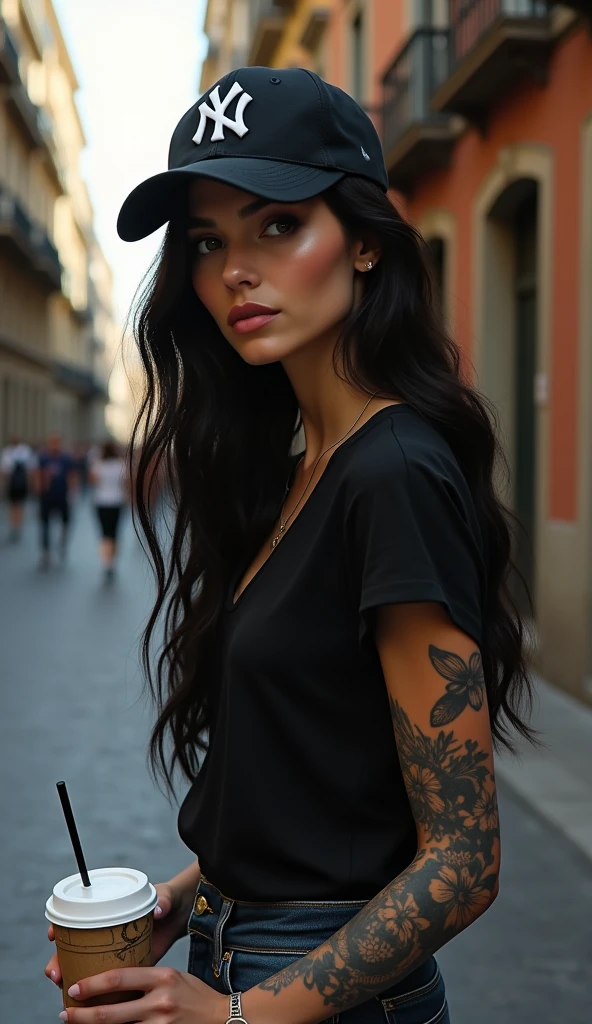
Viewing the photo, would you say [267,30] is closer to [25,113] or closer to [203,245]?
[25,113]

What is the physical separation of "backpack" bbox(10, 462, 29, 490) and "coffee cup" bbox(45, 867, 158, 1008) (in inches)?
900

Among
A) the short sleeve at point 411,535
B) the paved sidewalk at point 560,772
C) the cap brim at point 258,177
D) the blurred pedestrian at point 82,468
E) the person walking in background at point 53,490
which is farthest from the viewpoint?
the blurred pedestrian at point 82,468

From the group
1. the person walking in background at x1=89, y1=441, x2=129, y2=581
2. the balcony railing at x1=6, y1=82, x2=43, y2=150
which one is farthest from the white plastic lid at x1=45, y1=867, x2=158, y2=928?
the balcony railing at x1=6, y1=82, x2=43, y2=150

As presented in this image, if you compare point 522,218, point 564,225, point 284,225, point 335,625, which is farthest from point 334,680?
point 522,218

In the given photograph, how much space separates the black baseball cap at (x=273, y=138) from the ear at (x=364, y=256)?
0.28 feet

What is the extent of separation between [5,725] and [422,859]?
647 cm

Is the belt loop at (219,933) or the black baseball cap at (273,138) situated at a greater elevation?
the black baseball cap at (273,138)

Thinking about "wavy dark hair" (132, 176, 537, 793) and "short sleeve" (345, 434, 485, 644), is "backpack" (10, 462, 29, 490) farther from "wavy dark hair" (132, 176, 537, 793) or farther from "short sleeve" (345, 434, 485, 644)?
"short sleeve" (345, 434, 485, 644)

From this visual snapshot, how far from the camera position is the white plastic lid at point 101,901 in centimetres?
137

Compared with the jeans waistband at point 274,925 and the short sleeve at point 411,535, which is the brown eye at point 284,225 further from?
the jeans waistband at point 274,925

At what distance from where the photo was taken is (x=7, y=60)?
1329 inches

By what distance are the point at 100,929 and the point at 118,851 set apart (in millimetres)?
3841

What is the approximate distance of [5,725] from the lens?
7426 millimetres

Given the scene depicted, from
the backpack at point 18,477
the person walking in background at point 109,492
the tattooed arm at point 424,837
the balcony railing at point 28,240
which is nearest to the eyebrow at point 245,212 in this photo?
the tattooed arm at point 424,837
